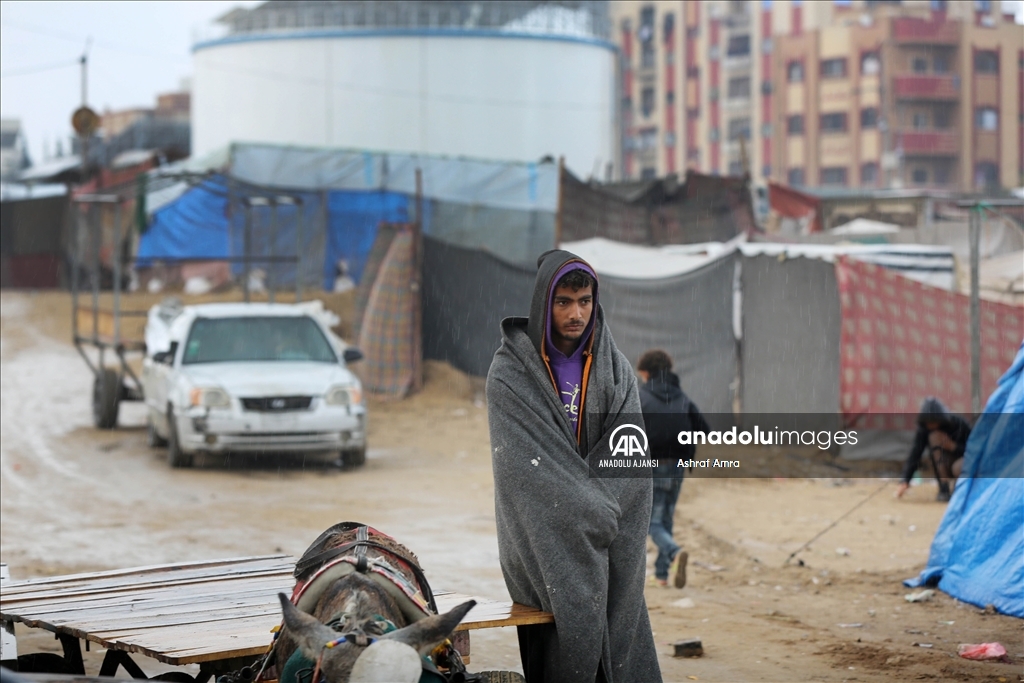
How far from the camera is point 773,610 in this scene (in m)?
7.39

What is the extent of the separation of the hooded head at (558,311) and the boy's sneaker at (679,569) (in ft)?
13.5

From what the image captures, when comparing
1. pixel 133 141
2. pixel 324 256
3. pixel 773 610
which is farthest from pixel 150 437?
pixel 133 141

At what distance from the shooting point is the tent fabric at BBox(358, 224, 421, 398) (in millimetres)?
18469

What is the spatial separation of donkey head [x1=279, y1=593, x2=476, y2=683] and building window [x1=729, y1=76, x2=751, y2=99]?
5705cm

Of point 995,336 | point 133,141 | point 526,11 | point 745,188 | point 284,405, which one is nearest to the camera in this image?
point 284,405

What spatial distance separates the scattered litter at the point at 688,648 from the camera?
620 cm

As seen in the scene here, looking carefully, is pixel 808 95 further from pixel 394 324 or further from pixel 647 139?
pixel 394 324

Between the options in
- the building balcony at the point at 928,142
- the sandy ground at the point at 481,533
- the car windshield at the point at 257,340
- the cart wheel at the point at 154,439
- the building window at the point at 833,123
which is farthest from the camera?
the building window at the point at 833,123

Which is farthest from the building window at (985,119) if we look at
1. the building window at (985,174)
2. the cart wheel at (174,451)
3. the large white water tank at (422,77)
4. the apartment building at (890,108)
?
the cart wheel at (174,451)

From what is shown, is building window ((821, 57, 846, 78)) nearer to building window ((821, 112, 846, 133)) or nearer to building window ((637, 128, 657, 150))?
building window ((821, 112, 846, 133))

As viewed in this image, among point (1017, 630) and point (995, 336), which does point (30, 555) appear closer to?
point (1017, 630)

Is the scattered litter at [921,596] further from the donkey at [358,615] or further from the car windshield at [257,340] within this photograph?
the car windshield at [257,340]

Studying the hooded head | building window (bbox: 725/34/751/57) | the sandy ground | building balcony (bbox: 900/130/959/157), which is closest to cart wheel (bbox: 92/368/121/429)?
the sandy ground

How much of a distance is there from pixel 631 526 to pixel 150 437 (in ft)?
37.7
